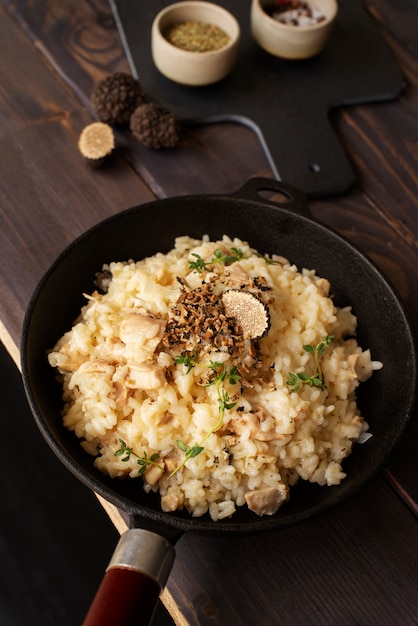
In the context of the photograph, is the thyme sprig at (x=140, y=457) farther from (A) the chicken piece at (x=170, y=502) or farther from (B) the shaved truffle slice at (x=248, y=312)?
(B) the shaved truffle slice at (x=248, y=312)

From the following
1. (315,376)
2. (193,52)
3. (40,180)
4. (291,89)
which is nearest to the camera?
(315,376)

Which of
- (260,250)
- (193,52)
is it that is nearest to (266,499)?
(260,250)

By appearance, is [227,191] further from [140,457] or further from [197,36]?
[140,457]

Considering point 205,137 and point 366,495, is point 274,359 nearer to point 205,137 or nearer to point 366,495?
point 366,495

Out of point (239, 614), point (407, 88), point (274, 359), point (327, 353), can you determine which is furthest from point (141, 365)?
point (407, 88)

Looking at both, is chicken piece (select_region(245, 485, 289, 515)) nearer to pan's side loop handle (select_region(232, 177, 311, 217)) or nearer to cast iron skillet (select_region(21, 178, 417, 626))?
cast iron skillet (select_region(21, 178, 417, 626))

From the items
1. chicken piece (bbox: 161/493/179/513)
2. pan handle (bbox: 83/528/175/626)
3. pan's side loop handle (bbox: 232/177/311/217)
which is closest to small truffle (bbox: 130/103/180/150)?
pan's side loop handle (bbox: 232/177/311/217)

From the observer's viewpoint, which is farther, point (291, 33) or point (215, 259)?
point (291, 33)
